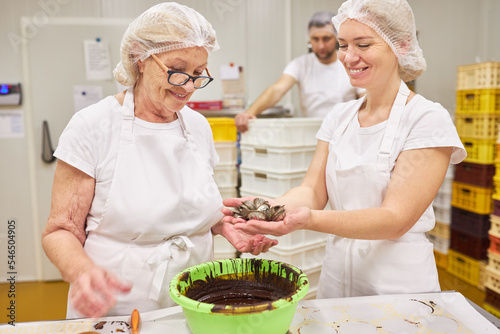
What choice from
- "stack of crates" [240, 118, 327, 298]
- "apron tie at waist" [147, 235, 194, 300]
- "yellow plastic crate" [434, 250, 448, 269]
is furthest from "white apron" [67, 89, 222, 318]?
"yellow plastic crate" [434, 250, 448, 269]

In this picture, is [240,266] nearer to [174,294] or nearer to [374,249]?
[174,294]

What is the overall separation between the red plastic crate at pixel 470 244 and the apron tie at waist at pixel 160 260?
268 centimetres

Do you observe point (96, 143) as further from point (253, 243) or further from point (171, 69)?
point (253, 243)

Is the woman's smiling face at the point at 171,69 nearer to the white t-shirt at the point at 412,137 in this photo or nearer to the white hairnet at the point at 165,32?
the white hairnet at the point at 165,32

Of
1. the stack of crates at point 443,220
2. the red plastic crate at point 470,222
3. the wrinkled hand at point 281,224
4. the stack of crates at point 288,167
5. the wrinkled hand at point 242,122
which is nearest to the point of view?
the wrinkled hand at point 281,224

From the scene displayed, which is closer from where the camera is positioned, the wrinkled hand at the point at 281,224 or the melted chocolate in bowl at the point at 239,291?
the melted chocolate in bowl at the point at 239,291

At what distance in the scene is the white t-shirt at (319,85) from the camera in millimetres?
2822

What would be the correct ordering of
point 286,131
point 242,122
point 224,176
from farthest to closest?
point 224,176, point 242,122, point 286,131

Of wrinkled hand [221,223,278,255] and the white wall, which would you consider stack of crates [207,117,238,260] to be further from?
wrinkled hand [221,223,278,255]

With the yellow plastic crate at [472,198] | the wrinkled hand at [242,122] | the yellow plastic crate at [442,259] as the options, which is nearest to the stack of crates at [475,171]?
the yellow plastic crate at [472,198]

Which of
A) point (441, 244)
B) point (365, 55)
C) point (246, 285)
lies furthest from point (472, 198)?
point (246, 285)

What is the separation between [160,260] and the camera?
3.80 ft

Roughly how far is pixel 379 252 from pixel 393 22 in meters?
0.72

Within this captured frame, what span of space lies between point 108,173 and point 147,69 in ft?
1.06
